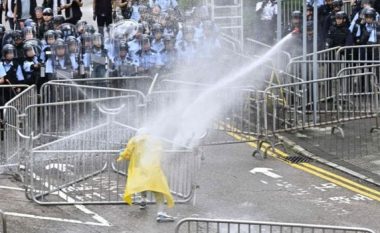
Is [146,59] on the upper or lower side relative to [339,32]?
lower

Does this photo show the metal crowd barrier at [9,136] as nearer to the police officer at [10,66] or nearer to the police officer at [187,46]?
the police officer at [10,66]

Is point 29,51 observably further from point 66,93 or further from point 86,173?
point 86,173

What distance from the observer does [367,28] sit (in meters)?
20.8

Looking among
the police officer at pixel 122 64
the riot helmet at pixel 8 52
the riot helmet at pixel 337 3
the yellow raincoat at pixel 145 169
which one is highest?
the riot helmet at pixel 337 3

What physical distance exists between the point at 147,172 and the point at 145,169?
6 cm

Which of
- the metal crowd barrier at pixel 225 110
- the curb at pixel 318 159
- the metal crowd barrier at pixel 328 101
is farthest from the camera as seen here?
the metal crowd barrier at pixel 328 101

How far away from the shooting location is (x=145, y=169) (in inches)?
501

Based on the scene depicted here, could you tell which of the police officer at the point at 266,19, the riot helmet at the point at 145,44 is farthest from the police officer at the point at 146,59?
the police officer at the point at 266,19

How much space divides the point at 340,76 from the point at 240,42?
5439mm

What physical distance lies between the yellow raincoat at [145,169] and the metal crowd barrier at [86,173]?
375 mm

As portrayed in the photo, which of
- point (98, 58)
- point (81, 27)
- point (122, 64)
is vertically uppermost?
point (81, 27)

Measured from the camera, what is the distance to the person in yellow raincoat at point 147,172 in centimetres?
1265

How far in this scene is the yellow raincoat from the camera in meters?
12.6

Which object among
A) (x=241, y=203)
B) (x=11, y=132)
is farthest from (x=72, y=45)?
(x=241, y=203)
